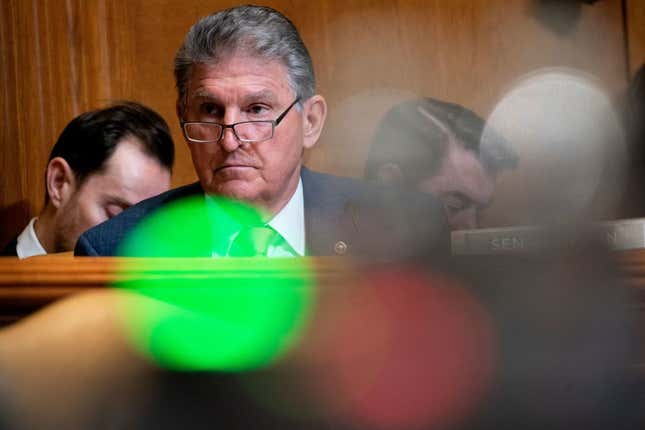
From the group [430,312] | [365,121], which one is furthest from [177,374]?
[365,121]

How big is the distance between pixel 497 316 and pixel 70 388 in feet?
0.97

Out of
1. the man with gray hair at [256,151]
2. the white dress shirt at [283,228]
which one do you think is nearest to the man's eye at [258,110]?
the man with gray hair at [256,151]

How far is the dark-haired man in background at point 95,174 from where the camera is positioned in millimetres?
1723

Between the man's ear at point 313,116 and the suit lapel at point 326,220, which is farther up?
the man's ear at point 313,116

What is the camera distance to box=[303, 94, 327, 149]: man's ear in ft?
4.44

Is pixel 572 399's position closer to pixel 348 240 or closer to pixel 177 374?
pixel 177 374

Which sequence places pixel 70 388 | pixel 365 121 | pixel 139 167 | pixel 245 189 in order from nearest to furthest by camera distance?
pixel 70 388
pixel 245 189
pixel 139 167
pixel 365 121

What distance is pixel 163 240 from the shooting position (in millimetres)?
1279

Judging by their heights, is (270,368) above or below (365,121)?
below

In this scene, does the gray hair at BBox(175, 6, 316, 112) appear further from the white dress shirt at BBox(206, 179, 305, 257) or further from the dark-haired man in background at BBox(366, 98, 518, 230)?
the dark-haired man in background at BBox(366, 98, 518, 230)

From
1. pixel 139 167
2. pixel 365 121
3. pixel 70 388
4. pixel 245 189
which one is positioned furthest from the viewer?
pixel 365 121

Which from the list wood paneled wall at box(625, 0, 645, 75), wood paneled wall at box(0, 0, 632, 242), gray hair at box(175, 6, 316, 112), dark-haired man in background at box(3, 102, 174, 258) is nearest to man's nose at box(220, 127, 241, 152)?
gray hair at box(175, 6, 316, 112)

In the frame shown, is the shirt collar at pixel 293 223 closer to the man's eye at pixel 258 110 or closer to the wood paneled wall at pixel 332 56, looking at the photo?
the man's eye at pixel 258 110

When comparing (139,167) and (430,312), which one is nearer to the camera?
(430,312)
